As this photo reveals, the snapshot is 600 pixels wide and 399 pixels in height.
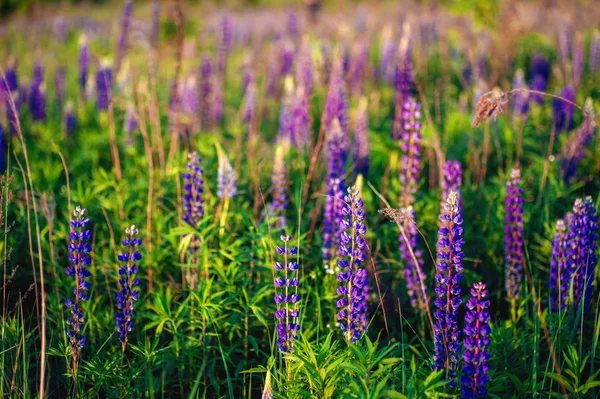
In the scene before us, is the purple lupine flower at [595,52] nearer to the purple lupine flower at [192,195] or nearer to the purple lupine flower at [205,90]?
the purple lupine flower at [205,90]

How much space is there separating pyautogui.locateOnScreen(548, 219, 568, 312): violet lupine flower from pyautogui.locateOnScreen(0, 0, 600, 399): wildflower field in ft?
0.05

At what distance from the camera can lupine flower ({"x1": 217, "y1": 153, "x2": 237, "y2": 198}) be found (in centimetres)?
325

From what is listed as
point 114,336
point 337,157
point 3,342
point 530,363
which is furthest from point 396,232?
point 3,342

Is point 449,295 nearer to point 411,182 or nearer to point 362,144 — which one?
point 411,182

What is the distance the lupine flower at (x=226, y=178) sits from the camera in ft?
10.7

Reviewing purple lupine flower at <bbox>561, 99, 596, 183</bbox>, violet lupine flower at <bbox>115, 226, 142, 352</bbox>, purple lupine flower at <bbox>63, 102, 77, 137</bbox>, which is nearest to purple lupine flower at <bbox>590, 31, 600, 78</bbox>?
purple lupine flower at <bbox>561, 99, 596, 183</bbox>

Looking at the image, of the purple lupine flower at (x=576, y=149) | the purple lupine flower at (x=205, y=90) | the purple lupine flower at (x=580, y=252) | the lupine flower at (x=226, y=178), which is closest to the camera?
the purple lupine flower at (x=580, y=252)

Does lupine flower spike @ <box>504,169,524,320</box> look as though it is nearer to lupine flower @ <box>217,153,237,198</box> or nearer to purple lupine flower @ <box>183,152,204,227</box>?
lupine flower @ <box>217,153,237,198</box>

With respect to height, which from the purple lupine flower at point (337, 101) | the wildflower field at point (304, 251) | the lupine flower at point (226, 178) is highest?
the purple lupine flower at point (337, 101)

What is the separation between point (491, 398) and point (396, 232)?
1.47 metres

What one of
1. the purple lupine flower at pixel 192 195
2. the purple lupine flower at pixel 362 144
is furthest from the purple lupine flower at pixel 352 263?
the purple lupine flower at pixel 362 144

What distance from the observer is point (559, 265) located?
2756 millimetres

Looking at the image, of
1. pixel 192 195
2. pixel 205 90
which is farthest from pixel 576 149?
pixel 205 90

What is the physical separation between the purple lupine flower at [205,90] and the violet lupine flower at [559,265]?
3871 mm
